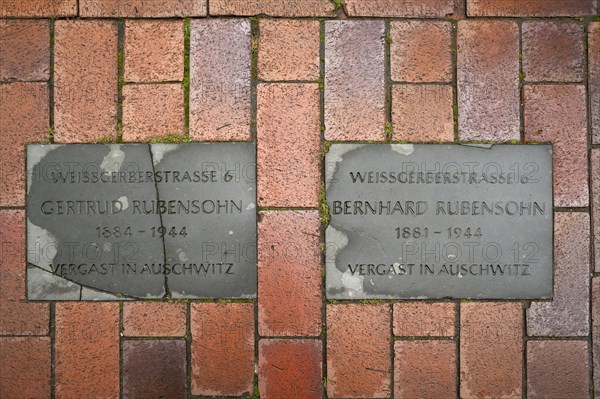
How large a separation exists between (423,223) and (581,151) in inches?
31.3

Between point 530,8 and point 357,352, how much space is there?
1763 millimetres

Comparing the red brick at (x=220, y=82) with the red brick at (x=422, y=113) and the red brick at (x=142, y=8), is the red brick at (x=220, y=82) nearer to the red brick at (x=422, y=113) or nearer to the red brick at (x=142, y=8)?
the red brick at (x=142, y=8)

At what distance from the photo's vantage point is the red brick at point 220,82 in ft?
6.47

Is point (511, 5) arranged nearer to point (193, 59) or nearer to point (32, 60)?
point (193, 59)

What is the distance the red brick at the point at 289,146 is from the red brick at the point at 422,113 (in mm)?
370

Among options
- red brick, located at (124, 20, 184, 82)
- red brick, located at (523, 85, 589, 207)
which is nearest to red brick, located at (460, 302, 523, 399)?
red brick, located at (523, 85, 589, 207)

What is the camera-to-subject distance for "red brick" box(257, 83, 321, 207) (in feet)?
6.45

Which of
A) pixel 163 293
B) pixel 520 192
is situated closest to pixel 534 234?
pixel 520 192

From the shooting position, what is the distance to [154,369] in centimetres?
197

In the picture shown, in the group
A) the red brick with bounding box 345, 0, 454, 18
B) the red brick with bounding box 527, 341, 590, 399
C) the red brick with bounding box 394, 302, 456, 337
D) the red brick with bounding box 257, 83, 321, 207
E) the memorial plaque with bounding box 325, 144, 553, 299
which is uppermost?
the red brick with bounding box 345, 0, 454, 18

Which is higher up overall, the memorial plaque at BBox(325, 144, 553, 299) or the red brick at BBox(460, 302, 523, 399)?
the memorial plaque at BBox(325, 144, 553, 299)

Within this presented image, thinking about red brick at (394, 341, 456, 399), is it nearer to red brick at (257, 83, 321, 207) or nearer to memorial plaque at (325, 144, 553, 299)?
memorial plaque at (325, 144, 553, 299)

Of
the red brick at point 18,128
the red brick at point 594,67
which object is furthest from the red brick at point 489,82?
the red brick at point 18,128

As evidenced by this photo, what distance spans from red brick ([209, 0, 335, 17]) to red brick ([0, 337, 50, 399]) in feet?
5.62
